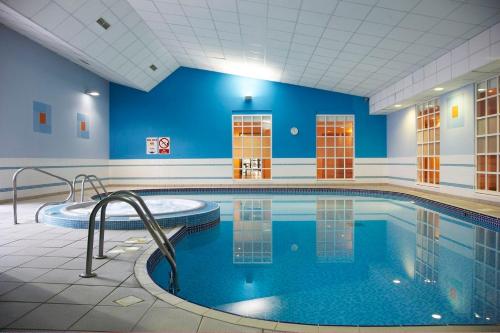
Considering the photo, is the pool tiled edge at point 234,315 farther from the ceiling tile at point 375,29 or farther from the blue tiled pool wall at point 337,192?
the ceiling tile at point 375,29

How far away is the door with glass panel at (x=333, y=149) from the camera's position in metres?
11.9

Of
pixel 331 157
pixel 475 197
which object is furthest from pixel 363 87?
pixel 475 197

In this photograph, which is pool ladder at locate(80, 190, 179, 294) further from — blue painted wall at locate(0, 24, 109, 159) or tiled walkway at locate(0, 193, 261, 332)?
blue painted wall at locate(0, 24, 109, 159)

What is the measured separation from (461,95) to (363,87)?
3194mm

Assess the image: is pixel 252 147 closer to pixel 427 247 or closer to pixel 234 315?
pixel 427 247

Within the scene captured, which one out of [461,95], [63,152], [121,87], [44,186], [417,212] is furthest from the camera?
[121,87]

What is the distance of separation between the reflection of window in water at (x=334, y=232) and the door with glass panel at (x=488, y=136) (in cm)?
254

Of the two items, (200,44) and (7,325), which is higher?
(200,44)

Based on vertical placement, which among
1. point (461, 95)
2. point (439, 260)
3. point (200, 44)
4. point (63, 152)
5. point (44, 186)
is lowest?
point (439, 260)

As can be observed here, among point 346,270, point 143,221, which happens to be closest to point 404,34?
point 346,270

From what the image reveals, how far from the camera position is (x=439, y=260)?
375 cm

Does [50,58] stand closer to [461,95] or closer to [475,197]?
[461,95]

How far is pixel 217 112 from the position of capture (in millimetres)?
11703

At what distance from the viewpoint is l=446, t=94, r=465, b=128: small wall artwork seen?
7.61 metres
